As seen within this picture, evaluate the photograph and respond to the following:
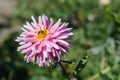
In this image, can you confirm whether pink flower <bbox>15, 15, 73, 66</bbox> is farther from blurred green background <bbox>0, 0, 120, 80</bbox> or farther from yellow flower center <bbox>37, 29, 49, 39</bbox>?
blurred green background <bbox>0, 0, 120, 80</bbox>

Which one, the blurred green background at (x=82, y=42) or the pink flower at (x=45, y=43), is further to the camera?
the blurred green background at (x=82, y=42)

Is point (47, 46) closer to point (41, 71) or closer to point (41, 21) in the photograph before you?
point (41, 21)

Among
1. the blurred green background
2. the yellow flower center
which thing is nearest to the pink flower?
the yellow flower center

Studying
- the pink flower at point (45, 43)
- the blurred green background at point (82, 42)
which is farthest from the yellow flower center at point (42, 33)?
the blurred green background at point (82, 42)

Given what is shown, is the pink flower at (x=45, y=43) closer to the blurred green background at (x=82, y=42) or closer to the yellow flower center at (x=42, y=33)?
the yellow flower center at (x=42, y=33)

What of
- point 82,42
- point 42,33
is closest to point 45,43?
point 42,33
